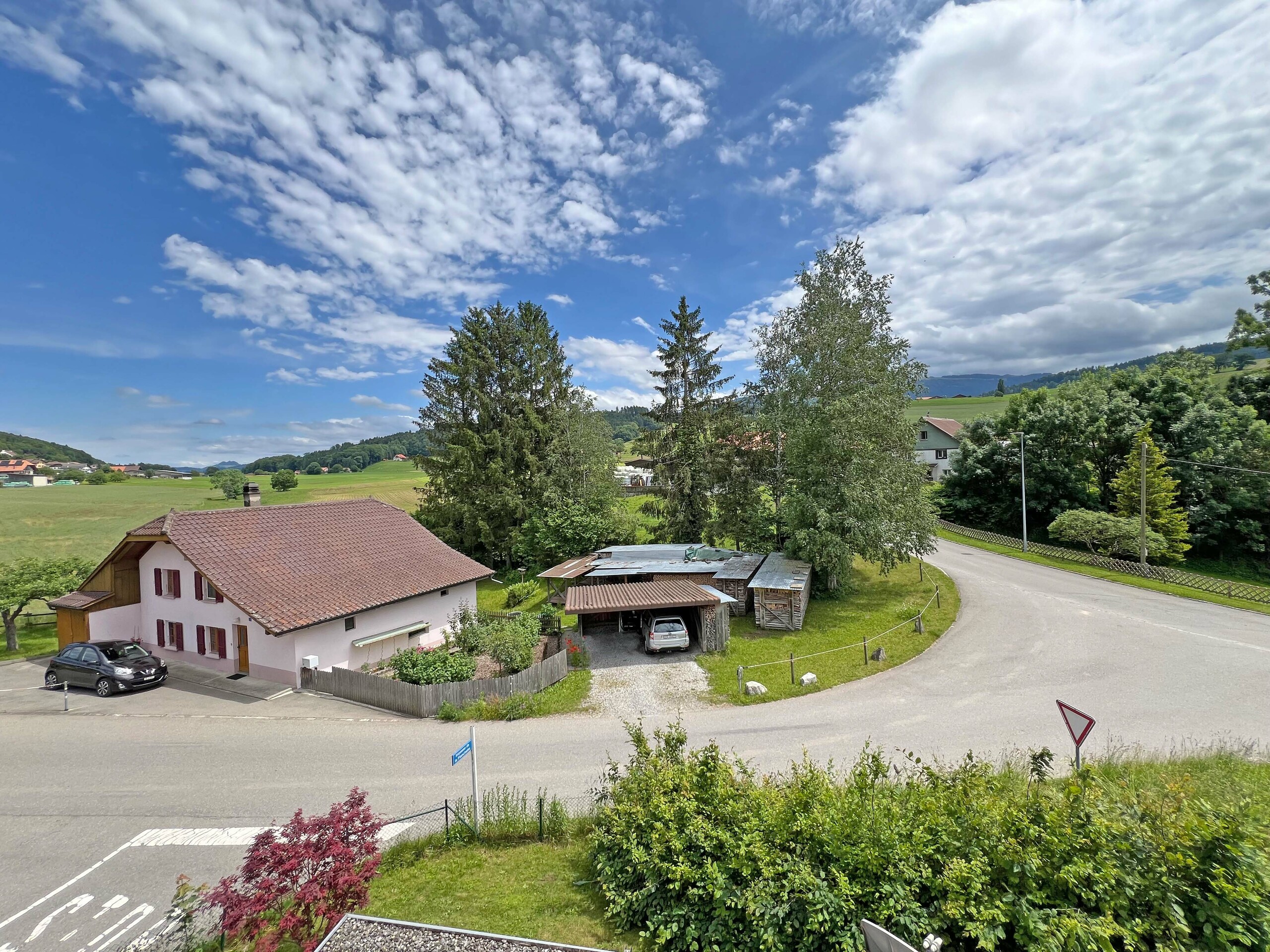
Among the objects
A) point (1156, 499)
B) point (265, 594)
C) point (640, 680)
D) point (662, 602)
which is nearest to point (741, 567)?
point (662, 602)

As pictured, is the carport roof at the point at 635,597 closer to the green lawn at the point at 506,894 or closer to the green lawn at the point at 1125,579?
the green lawn at the point at 506,894

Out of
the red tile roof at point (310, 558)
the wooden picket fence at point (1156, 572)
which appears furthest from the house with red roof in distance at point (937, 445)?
the red tile roof at point (310, 558)

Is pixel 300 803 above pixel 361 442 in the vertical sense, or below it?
below

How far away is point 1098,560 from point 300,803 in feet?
129

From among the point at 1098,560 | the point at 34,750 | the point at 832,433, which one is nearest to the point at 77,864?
the point at 34,750

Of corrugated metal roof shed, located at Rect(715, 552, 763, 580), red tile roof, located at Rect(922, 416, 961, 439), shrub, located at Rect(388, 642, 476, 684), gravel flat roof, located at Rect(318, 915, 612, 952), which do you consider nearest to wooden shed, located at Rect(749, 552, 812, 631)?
corrugated metal roof shed, located at Rect(715, 552, 763, 580)

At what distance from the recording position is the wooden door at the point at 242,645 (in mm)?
18156

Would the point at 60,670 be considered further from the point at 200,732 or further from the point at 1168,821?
the point at 1168,821

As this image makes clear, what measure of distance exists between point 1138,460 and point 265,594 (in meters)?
47.9

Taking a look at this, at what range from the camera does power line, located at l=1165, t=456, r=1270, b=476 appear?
3084 centimetres

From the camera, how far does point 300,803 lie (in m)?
10.4

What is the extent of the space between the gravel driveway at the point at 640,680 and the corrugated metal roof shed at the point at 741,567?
4651 mm

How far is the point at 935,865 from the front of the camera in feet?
20.3

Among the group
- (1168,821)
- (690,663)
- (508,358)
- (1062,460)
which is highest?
(508,358)
